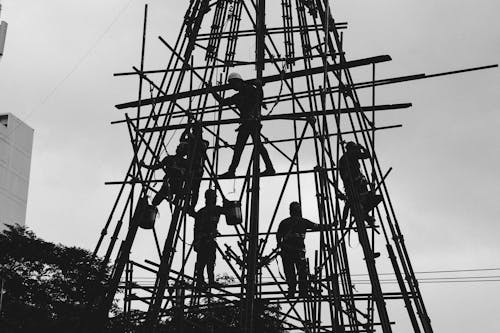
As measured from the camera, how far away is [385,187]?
12.7 m

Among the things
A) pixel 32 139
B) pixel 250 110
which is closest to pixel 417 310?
pixel 250 110

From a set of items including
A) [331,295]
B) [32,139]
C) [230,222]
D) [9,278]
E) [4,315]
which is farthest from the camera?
[32,139]

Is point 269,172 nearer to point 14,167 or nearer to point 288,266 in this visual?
point 288,266

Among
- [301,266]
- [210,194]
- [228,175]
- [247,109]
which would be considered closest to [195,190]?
[210,194]

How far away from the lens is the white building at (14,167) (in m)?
61.5

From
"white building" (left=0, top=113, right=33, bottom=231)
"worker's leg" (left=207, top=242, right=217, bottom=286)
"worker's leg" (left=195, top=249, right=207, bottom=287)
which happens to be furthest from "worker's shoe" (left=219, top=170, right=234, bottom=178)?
"white building" (left=0, top=113, right=33, bottom=231)

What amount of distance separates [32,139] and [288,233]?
5757 cm

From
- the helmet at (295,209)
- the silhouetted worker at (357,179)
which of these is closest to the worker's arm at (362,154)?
the silhouetted worker at (357,179)

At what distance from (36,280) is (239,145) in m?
24.2

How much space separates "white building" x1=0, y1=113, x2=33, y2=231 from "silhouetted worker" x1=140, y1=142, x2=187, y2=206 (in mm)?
51272

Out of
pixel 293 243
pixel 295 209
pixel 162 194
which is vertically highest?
pixel 162 194

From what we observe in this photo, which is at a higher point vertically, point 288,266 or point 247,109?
point 247,109

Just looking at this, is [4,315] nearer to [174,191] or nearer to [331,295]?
[174,191]

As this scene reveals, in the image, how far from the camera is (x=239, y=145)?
41.7 feet
